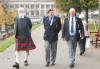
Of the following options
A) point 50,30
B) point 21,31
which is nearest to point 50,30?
point 50,30

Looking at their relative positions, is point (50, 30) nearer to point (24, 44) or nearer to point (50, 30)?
point (50, 30)

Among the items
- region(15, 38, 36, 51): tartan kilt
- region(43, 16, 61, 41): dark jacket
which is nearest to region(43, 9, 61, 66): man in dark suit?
region(43, 16, 61, 41): dark jacket

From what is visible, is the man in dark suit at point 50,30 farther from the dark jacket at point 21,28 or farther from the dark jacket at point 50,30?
the dark jacket at point 21,28

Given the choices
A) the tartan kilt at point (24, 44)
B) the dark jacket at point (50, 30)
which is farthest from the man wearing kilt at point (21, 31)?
the dark jacket at point (50, 30)

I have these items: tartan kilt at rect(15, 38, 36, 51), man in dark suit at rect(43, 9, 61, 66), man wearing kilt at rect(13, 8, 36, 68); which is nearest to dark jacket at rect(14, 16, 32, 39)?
man wearing kilt at rect(13, 8, 36, 68)

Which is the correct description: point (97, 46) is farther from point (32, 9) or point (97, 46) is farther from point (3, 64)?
point (32, 9)

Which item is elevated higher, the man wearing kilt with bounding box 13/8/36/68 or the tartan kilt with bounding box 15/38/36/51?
the man wearing kilt with bounding box 13/8/36/68

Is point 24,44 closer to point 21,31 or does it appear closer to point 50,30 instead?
point 21,31

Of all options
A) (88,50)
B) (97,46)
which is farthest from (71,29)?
(97,46)

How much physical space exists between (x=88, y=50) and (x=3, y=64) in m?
4.30

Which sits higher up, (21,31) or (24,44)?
(21,31)

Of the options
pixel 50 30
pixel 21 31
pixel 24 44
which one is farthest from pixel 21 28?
pixel 50 30

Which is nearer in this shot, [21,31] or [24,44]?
[21,31]

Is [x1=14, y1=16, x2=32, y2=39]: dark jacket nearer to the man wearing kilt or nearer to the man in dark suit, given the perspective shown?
the man wearing kilt
